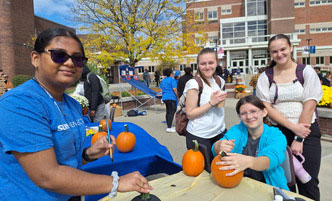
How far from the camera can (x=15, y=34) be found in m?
20.0

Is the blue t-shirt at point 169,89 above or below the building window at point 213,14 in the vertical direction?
below

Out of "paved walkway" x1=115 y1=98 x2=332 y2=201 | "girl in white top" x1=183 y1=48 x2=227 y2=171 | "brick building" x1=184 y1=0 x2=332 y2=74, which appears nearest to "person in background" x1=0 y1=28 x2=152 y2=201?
"girl in white top" x1=183 y1=48 x2=227 y2=171

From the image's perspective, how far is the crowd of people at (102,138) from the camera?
0.97 meters

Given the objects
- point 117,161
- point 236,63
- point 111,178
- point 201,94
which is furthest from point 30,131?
point 236,63

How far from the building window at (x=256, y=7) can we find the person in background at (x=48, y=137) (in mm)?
47745

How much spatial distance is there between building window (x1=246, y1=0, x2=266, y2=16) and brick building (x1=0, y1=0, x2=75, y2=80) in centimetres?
3726

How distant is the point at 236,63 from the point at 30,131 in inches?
1652

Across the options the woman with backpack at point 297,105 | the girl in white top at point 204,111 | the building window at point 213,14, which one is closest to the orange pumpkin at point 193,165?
the girl in white top at point 204,111

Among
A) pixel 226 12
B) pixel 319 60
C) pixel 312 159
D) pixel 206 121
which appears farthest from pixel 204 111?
pixel 226 12

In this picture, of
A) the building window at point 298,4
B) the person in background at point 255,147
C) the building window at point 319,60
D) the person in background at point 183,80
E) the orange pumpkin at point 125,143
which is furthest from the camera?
the building window at point 298,4

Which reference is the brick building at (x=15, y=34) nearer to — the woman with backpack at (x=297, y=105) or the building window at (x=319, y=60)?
the woman with backpack at (x=297, y=105)

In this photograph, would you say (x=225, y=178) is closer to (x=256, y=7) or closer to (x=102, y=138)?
(x=102, y=138)

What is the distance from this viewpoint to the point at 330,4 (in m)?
38.9

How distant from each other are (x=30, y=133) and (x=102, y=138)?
676 millimetres
